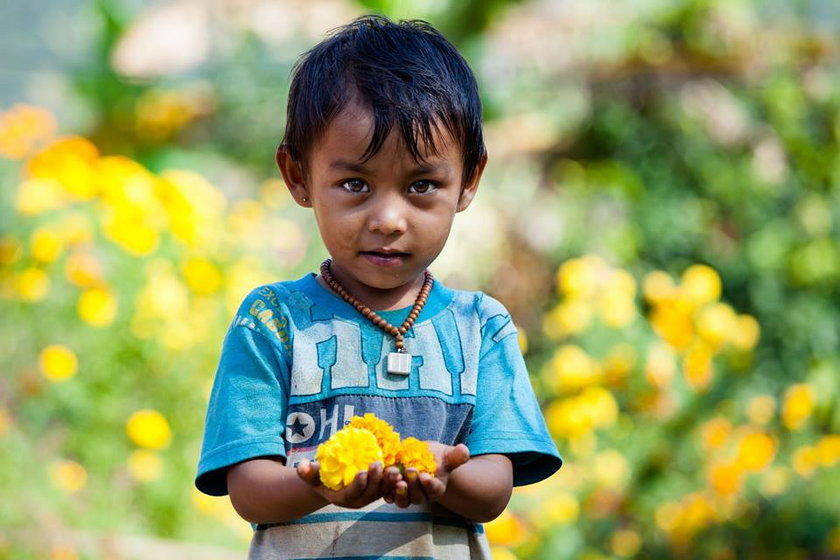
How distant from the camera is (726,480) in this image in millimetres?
4113

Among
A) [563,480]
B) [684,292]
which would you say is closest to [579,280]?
[684,292]

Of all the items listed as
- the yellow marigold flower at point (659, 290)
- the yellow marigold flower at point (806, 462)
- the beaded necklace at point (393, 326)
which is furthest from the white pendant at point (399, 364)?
the yellow marigold flower at point (659, 290)

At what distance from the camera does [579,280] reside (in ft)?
15.8

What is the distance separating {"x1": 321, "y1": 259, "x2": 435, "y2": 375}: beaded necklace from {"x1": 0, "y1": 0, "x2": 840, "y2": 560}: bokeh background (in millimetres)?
1890

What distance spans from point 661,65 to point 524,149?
0.89m

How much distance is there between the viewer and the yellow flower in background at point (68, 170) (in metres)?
4.70

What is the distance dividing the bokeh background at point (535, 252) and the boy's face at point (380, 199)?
1.99 meters

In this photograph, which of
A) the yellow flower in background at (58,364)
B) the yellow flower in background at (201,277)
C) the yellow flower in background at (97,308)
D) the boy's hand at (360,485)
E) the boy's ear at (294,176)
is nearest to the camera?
the boy's hand at (360,485)

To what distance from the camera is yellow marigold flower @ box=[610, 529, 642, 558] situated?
13.0 ft

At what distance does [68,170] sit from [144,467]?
1.42 metres

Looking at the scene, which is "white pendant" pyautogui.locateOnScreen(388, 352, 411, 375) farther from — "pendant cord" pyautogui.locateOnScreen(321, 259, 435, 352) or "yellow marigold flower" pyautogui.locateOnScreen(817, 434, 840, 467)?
"yellow marigold flower" pyautogui.locateOnScreen(817, 434, 840, 467)

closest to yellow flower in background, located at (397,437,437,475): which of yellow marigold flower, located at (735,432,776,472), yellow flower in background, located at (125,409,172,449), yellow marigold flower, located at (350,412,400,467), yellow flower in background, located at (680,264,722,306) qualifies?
yellow marigold flower, located at (350,412,400,467)

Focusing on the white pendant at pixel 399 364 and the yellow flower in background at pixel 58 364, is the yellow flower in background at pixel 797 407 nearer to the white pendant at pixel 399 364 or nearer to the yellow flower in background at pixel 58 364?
the yellow flower in background at pixel 58 364

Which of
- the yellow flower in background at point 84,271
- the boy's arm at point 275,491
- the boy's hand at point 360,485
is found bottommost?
the boy's hand at point 360,485
